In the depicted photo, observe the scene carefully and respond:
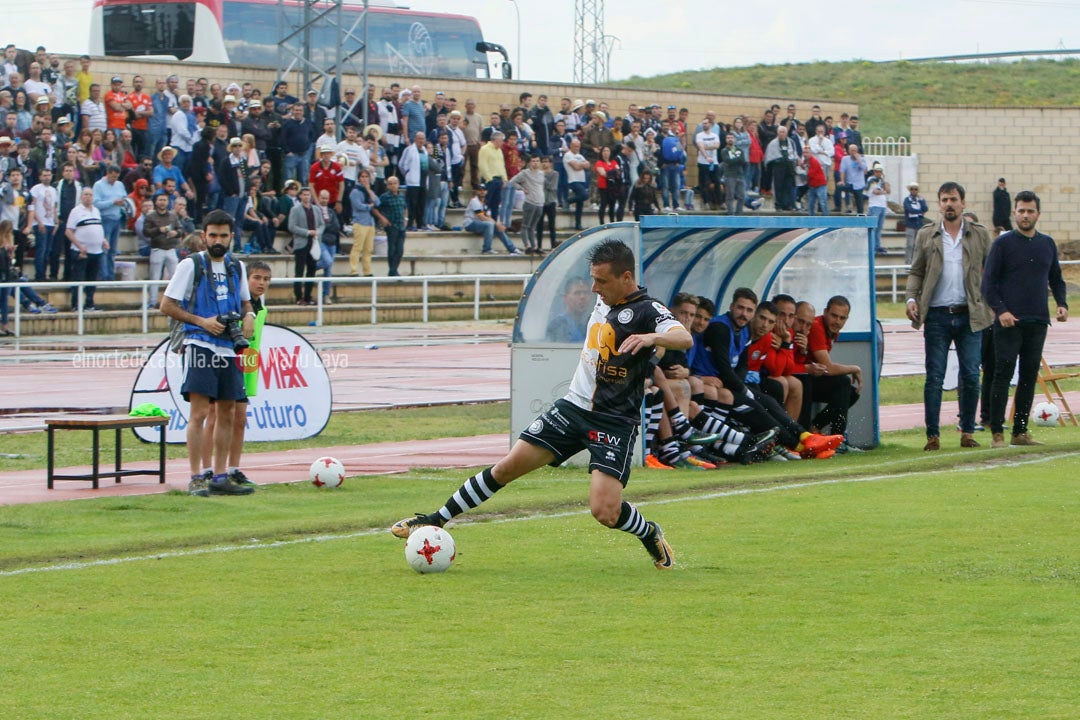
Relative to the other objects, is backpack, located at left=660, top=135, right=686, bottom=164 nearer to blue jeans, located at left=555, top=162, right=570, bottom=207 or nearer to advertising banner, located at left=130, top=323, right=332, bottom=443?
blue jeans, located at left=555, top=162, right=570, bottom=207

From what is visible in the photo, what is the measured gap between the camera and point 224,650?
6.86 m

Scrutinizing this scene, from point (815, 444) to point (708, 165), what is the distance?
24.9 meters

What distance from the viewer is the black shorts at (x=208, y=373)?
465 inches

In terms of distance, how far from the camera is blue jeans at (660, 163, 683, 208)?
3775 centimetres

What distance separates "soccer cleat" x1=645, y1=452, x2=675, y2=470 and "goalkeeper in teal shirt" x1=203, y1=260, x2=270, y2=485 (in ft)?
11.2

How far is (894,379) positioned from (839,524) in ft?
44.2

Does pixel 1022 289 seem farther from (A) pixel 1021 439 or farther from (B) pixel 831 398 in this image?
(B) pixel 831 398

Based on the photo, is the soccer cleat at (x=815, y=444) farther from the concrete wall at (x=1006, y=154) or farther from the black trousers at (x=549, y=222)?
the concrete wall at (x=1006, y=154)

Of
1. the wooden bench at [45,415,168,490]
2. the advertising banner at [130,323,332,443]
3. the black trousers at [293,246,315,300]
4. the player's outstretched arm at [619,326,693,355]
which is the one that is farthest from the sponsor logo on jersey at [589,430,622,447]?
the black trousers at [293,246,315,300]

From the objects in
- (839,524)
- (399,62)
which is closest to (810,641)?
(839,524)

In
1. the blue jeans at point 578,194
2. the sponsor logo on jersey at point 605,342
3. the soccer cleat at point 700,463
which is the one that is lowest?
the soccer cleat at point 700,463

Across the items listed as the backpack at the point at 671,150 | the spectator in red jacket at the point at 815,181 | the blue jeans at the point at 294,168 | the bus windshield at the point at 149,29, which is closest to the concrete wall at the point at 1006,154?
the spectator in red jacket at the point at 815,181

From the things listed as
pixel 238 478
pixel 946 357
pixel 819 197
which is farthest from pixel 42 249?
pixel 819 197

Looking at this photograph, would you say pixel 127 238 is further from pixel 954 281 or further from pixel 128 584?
pixel 128 584
